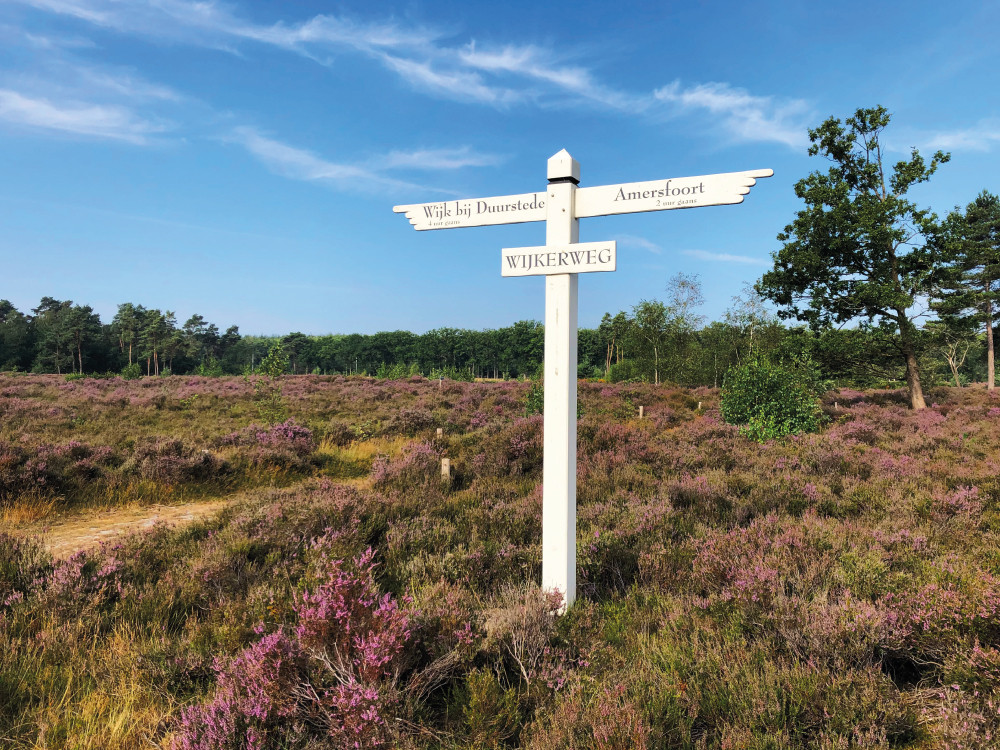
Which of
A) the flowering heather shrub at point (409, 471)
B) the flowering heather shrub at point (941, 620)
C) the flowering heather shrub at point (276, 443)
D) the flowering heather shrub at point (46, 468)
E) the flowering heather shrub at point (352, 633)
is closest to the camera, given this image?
the flowering heather shrub at point (352, 633)

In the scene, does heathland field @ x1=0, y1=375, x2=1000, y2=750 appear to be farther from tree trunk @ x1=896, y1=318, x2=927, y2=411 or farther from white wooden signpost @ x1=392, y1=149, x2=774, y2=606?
tree trunk @ x1=896, y1=318, x2=927, y2=411

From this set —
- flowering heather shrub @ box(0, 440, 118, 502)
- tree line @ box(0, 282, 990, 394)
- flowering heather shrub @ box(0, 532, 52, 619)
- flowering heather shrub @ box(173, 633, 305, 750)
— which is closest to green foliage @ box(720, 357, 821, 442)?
tree line @ box(0, 282, 990, 394)

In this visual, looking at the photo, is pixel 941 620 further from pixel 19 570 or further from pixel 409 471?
pixel 409 471

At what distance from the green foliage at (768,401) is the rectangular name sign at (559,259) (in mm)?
11034

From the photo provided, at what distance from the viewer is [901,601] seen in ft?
9.96

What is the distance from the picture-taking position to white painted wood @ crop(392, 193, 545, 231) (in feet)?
12.7

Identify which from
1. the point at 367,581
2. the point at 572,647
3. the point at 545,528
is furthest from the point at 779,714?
the point at 367,581

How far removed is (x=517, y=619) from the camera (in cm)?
305

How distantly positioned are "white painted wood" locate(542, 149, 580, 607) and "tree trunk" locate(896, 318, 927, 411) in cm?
2105

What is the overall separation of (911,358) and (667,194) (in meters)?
21.3

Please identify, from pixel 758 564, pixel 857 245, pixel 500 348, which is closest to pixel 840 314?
A: pixel 857 245

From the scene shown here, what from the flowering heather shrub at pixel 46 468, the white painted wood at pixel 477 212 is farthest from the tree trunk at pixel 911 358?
the flowering heather shrub at pixel 46 468

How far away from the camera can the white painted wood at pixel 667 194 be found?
3377 mm

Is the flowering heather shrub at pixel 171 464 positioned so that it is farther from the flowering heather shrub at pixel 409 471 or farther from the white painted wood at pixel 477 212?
the white painted wood at pixel 477 212
